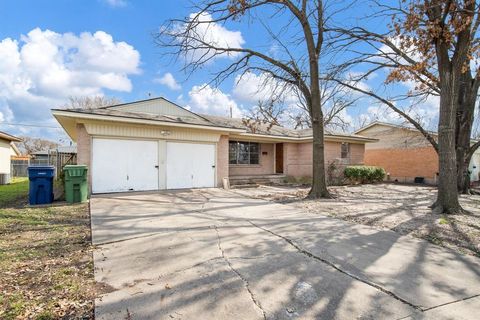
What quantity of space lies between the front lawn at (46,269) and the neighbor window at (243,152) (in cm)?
1142

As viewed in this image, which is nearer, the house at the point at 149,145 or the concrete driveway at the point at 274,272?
the concrete driveway at the point at 274,272

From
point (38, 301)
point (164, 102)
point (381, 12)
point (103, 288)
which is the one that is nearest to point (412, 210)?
point (381, 12)

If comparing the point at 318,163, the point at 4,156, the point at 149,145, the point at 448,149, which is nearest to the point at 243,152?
the point at 149,145

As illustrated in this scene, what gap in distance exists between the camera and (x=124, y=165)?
35.9ft

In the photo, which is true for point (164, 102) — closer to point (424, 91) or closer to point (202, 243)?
point (202, 243)

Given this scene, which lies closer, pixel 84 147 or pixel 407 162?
pixel 84 147

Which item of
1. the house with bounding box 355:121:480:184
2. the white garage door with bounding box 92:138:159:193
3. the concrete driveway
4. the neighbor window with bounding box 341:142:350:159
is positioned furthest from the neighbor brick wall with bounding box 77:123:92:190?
the house with bounding box 355:121:480:184

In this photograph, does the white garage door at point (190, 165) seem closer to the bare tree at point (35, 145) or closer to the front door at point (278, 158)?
the front door at point (278, 158)

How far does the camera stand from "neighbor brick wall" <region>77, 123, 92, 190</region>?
10188mm

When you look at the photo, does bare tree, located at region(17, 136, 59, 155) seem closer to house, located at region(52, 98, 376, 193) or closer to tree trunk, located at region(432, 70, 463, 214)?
house, located at region(52, 98, 376, 193)

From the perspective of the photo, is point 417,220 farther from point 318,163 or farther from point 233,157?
point 233,157

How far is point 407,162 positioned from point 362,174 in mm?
7985

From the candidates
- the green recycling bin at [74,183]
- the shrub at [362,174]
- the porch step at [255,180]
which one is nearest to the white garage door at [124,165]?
the green recycling bin at [74,183]

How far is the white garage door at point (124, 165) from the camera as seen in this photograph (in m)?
10.4
